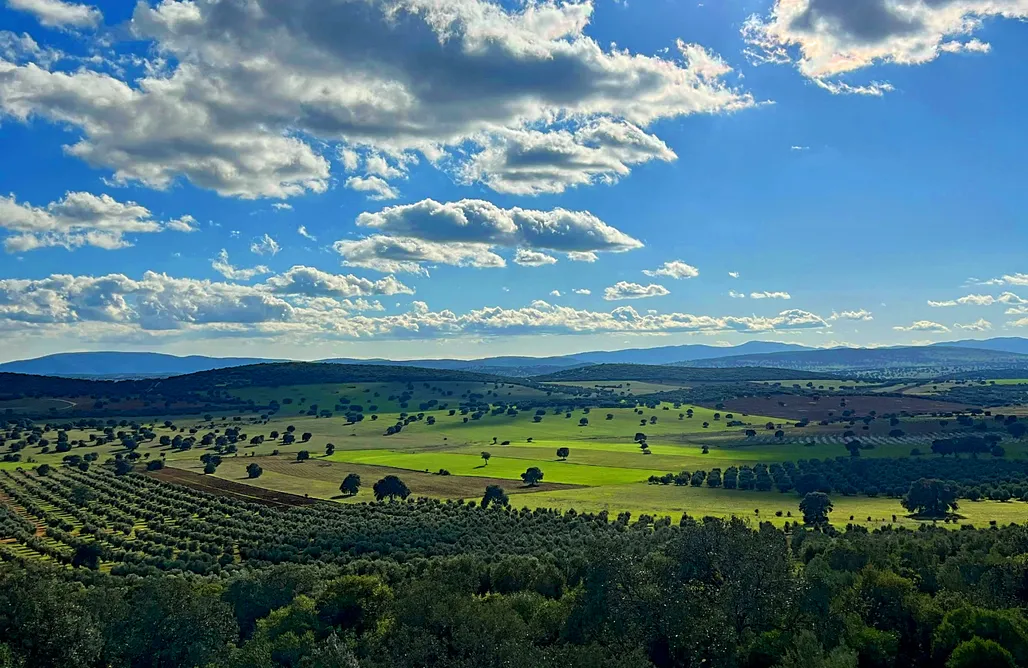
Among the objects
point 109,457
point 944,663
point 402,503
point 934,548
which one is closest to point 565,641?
point 944,663

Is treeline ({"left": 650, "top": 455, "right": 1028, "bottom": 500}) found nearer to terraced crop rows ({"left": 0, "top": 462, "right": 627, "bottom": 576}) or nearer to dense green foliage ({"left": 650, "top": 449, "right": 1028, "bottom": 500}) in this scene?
dense green foliage ({"left": 650, "top": 449, "right": 1028, "bottom": 500})

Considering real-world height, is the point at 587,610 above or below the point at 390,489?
above

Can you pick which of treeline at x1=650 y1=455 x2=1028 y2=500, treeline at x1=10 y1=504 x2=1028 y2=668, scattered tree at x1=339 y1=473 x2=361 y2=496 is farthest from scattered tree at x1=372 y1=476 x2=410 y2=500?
treeline at x1=10 y1=504 x2=1028 y2=668

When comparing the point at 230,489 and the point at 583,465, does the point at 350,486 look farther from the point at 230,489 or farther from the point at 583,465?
the point at 583,465

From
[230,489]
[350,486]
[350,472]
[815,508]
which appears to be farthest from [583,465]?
[230,489]

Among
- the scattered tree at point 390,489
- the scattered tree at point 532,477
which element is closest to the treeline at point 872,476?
the scattered tree at point 532,477
